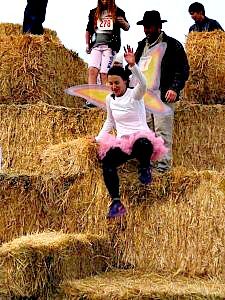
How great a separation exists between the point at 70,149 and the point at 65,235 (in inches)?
47.4

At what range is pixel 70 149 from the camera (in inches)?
367

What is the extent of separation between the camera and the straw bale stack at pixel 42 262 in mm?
7809

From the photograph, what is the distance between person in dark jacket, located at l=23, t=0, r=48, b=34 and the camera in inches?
455

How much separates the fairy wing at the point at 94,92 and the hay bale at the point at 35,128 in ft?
2.02

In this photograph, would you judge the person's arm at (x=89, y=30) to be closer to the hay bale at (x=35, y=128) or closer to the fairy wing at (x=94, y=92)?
the hay bale at (x=35, y=128)

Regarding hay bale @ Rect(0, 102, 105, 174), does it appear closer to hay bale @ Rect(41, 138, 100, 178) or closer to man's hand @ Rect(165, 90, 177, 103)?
hay bale @ Rect(41, 138, 100, 178)

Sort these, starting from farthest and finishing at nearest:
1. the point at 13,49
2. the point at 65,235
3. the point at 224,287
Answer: the point at 13,49 → the point at 65,235 → the point at 224,287

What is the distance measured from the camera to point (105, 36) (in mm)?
10734

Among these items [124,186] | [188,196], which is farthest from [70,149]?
[188,196]

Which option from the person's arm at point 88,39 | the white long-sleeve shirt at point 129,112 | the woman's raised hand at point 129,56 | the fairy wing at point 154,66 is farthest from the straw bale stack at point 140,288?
the person's arm at point 88,39

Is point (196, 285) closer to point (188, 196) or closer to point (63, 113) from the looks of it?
point (188, 196)

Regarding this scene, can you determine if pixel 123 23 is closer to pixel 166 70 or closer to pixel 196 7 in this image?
pixel 196 7

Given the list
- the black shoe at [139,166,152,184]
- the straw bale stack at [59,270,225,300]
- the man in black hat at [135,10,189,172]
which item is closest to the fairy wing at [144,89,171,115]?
the man in black hat at [135,10,189,172]

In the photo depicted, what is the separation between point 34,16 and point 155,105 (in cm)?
298
